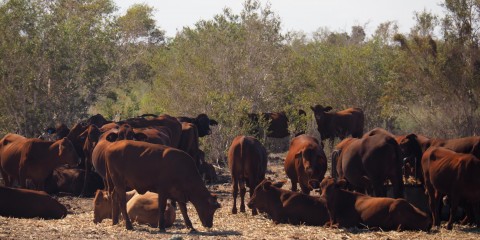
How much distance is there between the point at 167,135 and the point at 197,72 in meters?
11.3

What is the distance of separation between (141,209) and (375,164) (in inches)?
177

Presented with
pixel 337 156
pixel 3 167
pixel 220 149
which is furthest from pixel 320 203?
pixel 220 149

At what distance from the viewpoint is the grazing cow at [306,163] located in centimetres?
1806

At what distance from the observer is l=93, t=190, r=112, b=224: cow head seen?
16.0 m

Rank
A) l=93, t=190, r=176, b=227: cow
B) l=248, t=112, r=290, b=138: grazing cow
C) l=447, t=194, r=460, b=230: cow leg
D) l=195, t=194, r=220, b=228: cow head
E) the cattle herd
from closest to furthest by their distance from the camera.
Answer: the cattle herd < l=195, t=194, r=220, b=228: cow head < l=447, t=194, r=460, b=230: cow leg < l=93, t=190, r=176, b=227: cow < l=248, t=112, r=290, b=138: grazing cow

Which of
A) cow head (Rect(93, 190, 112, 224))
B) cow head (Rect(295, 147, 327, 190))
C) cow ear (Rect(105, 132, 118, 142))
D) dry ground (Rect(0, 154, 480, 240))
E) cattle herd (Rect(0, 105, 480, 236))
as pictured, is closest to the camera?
dry ground (Rect(0, 154, 480, 240))

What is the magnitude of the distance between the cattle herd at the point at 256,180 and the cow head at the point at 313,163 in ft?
0.07

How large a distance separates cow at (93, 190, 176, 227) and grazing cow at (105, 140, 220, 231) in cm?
58

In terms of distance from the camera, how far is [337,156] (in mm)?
19406

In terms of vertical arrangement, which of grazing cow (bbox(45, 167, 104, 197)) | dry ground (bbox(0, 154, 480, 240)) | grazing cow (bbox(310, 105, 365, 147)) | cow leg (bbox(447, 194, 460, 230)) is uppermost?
grazing cow (bbox(310, 105, 365, 147))

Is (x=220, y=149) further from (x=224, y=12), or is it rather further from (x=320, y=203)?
(x=320, y=203)

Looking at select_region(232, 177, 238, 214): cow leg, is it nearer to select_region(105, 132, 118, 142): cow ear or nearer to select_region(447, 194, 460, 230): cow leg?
select_region(105, 132, 118, 142): cow ear

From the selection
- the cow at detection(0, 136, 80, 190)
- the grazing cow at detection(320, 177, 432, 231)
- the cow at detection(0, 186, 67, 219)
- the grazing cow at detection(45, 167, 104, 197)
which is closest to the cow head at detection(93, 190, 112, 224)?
the cow at detection(0, 186, 67, 219)

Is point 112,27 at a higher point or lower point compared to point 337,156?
higher
